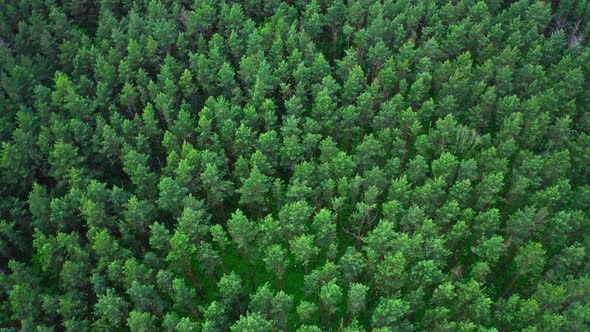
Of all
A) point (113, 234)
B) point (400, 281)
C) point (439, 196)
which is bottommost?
point (113, 234)

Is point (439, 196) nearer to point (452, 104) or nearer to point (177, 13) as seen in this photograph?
point (452, 104)

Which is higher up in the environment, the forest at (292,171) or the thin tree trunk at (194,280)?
the forest at (292,171)

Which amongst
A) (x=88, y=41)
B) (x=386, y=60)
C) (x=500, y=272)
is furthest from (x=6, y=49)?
(x=500, y=272)

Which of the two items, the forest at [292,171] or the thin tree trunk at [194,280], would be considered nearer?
the forest at [292,171]

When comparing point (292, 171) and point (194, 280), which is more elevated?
point (292, 171)

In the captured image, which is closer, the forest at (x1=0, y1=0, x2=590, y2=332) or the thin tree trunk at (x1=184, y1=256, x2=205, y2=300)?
the forest at (x1=0, y1=0, x2=590, y2=332)

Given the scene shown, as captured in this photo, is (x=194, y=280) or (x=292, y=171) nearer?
(x=194, y=280)

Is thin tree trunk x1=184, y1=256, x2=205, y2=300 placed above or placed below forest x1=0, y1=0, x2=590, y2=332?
below

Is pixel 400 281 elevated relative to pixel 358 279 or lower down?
elevated
